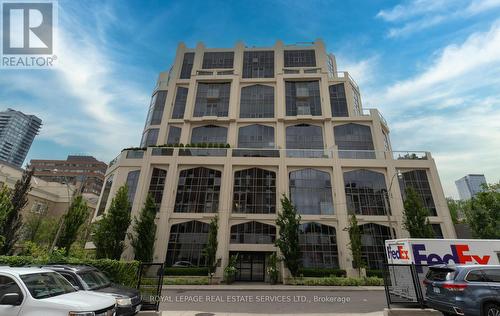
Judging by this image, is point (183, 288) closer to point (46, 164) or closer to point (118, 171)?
point (118, 171)

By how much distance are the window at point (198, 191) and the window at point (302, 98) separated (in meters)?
16.7

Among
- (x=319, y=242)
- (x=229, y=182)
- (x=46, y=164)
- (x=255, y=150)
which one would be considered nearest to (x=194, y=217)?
(x=229, y=182)

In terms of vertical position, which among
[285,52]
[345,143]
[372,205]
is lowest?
[372,205]

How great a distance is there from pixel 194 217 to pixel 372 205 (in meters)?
21.7

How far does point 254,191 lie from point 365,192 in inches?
545

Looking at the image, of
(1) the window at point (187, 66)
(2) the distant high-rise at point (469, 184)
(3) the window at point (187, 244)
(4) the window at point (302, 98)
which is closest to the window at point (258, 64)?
(4) the window at point (302, 98)

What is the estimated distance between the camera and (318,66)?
4156cm

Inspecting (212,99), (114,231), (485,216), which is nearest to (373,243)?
(485,216)

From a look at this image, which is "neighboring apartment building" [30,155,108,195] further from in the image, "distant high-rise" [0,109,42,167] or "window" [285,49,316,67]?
"window" [285,49,316,67]

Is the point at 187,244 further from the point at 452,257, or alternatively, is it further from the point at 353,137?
the point at 353,137

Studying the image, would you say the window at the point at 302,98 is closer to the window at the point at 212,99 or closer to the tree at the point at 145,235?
the window at the point at 212,99

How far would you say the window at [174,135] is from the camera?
37469mm

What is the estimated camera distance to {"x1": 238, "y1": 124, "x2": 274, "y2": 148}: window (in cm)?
3625

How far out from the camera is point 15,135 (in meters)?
140
